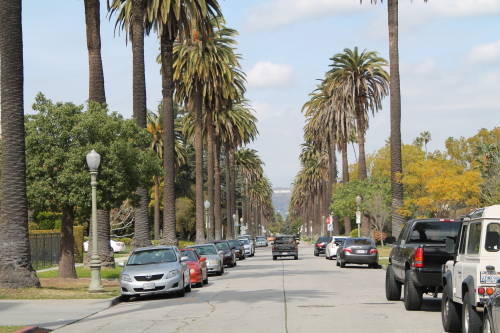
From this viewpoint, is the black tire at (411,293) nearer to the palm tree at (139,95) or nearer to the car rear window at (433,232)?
the car rear window at (433,232)

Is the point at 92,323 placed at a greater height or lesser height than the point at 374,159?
lesser

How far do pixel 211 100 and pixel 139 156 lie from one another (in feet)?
102

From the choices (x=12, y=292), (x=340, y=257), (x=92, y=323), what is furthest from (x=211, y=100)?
(x=92, y=323)

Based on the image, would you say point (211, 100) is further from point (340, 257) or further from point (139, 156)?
point (139, 156)

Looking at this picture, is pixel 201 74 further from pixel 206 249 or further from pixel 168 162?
pixel 206 249

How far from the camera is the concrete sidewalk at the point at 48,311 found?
597 inches

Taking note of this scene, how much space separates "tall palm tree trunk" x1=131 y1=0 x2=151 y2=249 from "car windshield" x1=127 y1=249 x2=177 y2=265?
975 cm

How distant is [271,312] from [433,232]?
4.26 metres

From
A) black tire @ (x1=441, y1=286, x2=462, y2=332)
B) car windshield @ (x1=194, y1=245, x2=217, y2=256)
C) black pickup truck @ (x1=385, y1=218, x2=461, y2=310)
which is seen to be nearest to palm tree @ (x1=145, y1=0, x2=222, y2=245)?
car windshield @ (x1=194, y1=245, x2=217, y2=256)

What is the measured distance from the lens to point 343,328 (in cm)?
1337

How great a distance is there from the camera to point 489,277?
10.3m

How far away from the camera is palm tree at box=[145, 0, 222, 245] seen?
36.2 metres

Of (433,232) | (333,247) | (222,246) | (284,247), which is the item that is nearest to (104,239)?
(222,246)

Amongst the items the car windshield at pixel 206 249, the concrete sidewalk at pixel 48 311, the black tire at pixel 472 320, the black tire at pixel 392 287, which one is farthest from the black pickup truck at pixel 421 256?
the car windshield at pixel 206 249
